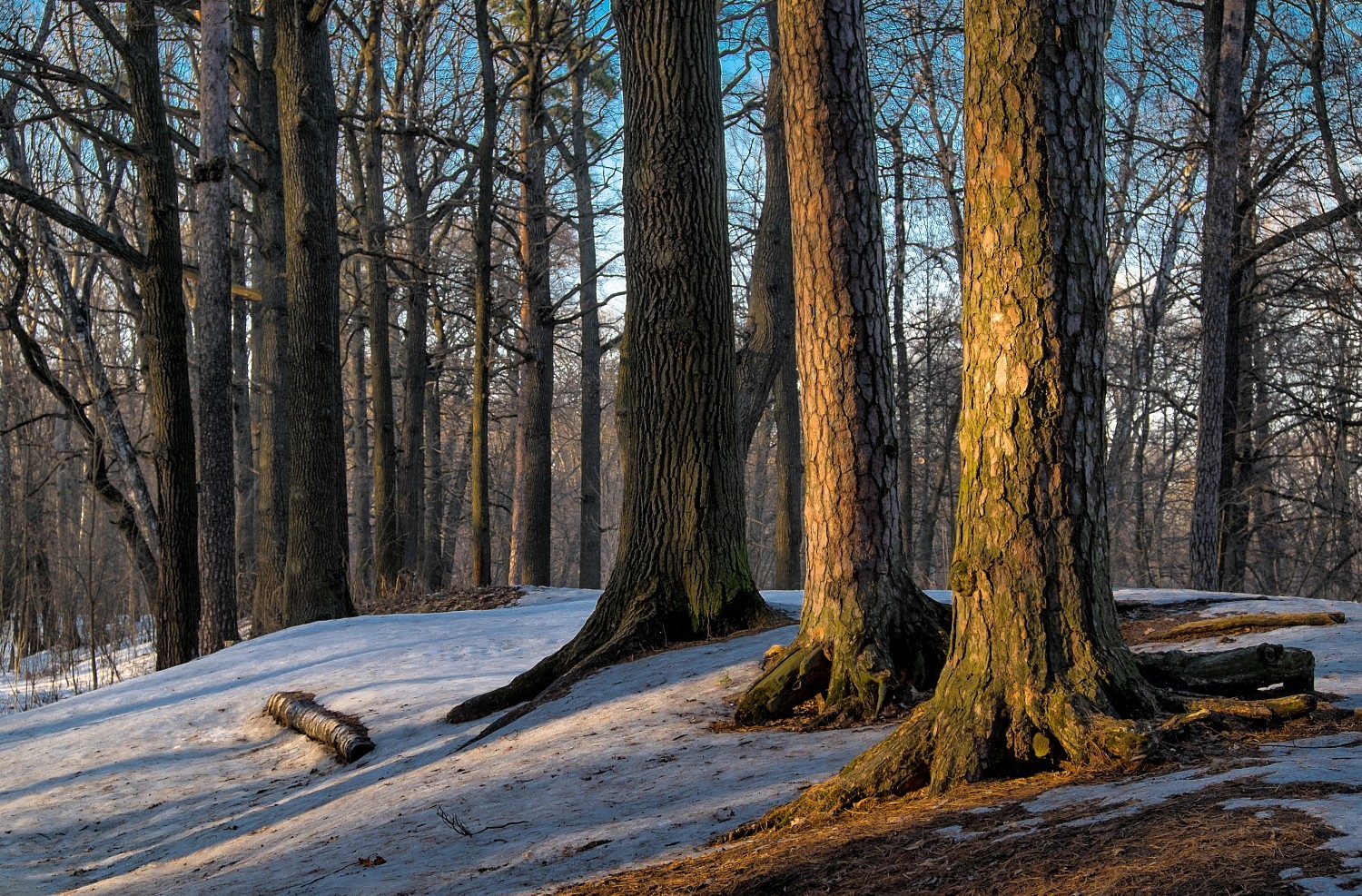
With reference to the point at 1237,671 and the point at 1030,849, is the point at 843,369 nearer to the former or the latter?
the point at 1237,671

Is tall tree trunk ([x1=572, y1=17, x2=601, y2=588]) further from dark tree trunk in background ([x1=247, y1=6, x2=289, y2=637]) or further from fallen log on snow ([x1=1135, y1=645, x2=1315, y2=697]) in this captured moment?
fallen log on snow ([x1=1135, y1=645, x2=1315, y2=697])

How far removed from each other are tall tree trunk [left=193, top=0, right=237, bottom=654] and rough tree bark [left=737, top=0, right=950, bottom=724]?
7202 millimetres

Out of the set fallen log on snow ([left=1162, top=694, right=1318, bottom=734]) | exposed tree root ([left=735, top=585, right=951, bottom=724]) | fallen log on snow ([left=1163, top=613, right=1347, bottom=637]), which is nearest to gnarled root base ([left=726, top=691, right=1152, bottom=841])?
fallen log on snow ([left=1162, top=694, right=1318, bottom=734])

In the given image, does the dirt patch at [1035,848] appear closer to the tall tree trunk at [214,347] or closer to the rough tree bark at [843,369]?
the rough tree bark at [843,369]

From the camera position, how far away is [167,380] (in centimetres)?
1006

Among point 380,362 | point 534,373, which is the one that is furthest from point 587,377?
point 380,362

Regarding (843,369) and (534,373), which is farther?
(534,373)

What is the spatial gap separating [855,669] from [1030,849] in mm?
2544

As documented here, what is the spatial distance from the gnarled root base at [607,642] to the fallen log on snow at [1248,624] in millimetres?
2701

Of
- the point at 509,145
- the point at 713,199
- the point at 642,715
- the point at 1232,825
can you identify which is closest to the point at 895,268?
the point at 509,145

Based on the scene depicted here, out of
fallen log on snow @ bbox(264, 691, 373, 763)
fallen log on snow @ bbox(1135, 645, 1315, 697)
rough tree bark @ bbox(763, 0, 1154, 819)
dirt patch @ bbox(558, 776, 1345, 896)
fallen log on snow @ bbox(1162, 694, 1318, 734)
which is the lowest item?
fallen log on snow @ bbox(264, 691, 373, 763)

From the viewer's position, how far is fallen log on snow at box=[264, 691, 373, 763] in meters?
6.33

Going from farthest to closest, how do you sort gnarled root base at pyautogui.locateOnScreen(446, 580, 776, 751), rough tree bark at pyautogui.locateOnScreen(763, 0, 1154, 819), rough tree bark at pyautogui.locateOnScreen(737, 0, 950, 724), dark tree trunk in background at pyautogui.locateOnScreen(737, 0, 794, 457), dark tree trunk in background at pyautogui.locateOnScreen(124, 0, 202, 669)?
dark tree trunk in background at pyautogui.locateOnScreen(737, 0, 794, 457) → dark tree trunk in background at pyautogui.locateOnScreen(124, 0, 202, 669) → gnarled root base at pyautogui.locateOnScreen(446, 580, 776, 751) → rough tree bark at pyautogui.locateOnScreen(737, 0, 950, 724) → rough tree bark at pyautogui.locateOnScreen(763, 0, 1154, 819)

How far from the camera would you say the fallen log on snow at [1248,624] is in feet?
18.5
